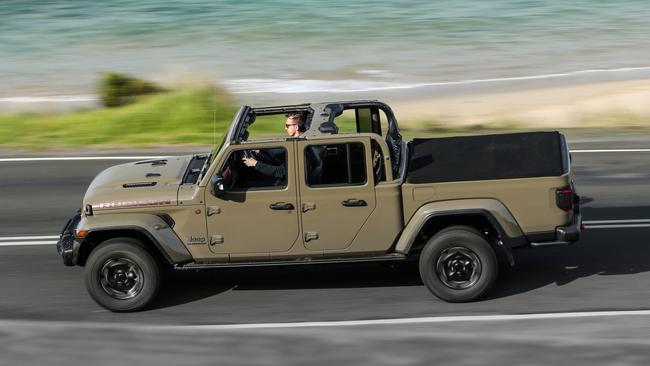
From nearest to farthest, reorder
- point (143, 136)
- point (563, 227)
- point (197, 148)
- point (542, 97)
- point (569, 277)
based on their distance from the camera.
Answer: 1. point (563, 227)
2. point (569, 277)
3. point (197, 148)
4. point (143, 136)
5. point (542, 97)

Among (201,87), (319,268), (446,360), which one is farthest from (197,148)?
(446,360)

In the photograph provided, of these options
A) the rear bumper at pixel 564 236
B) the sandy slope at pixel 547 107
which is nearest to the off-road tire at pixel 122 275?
the rear bumper at pixel 564 236

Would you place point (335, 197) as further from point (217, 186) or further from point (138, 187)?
point (138, 187)

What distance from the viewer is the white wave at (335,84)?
92.9 ft

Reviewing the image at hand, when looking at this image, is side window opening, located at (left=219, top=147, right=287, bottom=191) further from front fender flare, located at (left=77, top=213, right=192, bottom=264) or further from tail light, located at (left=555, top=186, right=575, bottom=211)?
tail light, located at (left=555, top=186, right=575, bottom=211)

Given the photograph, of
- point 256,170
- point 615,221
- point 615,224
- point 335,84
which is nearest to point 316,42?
point 335,84

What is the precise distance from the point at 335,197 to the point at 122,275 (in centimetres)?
209

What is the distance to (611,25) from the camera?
3769cm

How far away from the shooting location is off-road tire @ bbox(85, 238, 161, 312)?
945 centimetres

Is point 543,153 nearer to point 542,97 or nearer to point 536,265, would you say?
point 536,265

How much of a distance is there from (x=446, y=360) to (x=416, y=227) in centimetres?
138

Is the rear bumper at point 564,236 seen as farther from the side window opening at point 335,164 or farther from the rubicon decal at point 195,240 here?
the rubicon decal at point 195,240

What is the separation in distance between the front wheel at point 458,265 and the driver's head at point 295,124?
1.69 metres

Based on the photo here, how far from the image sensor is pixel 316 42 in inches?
1414
